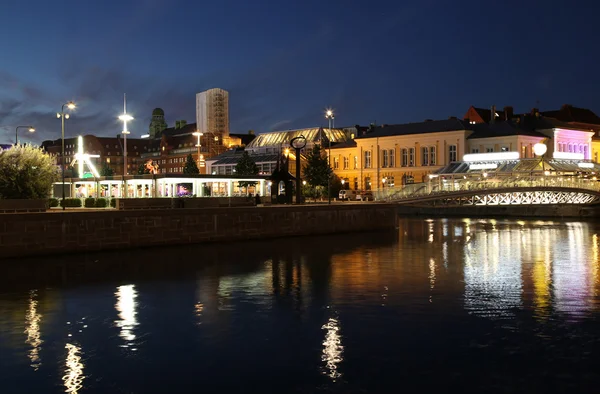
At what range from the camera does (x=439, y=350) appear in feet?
58.8

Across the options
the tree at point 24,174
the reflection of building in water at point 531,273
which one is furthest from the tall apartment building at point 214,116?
the reflection of building in water at point 531,273

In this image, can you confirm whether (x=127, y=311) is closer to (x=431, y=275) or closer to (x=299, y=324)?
(x=299, y=324)

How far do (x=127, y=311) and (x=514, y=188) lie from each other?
6436cm

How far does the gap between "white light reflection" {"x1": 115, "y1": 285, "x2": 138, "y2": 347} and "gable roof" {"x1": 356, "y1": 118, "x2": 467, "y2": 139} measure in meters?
87.3

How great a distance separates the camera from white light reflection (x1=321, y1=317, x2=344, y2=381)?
16266 millimetres

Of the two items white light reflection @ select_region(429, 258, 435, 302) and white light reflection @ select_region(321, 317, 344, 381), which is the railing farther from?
white light reflection @ select_region(321, 317, 344, 381)

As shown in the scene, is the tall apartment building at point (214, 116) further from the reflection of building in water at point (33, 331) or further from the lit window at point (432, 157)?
the reflection of building in water at point (33, 331)

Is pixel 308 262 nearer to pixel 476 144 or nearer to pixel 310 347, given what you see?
pixel 310 347

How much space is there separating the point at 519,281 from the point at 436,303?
6.76 m

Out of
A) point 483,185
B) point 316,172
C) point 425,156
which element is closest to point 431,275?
point 483,185

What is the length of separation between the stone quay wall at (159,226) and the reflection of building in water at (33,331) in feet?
40.7

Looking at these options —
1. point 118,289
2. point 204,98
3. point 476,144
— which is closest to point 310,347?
point 118,289

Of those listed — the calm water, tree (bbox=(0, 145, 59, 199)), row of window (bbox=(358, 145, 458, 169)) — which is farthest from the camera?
row of window (bbox=(358, 145, 458, 169))

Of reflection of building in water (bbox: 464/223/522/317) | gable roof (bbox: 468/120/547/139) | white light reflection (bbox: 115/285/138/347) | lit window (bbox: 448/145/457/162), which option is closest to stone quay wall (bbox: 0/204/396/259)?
white light reflection (bbox: 115/285/138/347)
